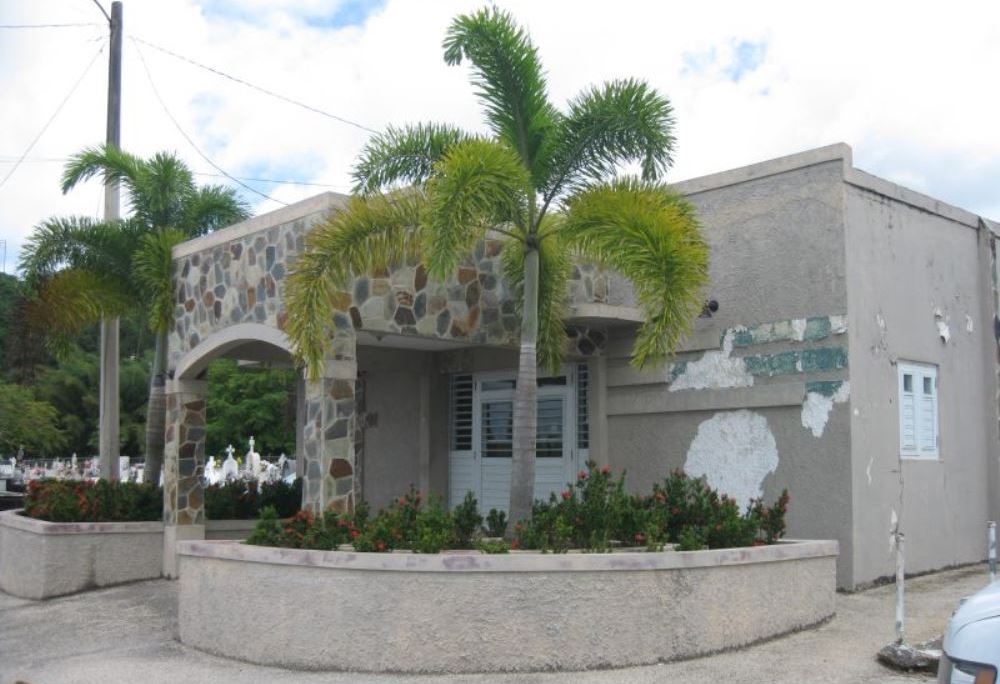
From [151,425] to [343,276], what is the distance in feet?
20.2

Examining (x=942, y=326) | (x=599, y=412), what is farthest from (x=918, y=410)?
(x=599, y=412)

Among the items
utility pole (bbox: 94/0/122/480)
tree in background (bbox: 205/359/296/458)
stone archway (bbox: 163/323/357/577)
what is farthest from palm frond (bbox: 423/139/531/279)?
tree in background (bbox: 205/359/296/458)

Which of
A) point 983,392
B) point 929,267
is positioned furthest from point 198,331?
point 983,392

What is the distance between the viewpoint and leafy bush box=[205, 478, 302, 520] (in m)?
14.8

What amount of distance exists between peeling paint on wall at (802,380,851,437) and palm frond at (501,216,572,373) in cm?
271

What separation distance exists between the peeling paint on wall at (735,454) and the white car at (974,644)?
24.9 ft

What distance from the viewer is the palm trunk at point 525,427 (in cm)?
980

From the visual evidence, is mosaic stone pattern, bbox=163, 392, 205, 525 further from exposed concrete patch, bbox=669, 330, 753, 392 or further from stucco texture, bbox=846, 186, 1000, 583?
stucco texture, bbox=846, 186, 1000, 583

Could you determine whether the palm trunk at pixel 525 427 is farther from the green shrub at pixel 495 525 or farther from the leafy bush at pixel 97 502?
the leafy bush at pixel 97 502

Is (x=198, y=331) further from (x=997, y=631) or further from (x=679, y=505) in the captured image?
(x=997, y=631)

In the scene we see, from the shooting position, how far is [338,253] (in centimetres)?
995

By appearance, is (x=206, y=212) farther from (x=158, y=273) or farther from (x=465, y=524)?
(x=465, y=524)

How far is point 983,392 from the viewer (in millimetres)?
13945

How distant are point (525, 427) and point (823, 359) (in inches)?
147
